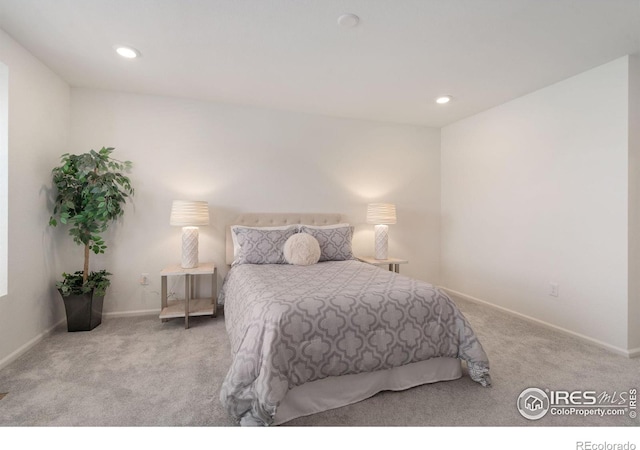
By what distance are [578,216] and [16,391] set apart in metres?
4.43

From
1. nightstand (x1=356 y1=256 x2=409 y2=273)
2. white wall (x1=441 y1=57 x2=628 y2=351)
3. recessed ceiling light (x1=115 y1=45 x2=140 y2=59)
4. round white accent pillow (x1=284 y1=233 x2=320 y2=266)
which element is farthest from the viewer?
nightstand (x1=356 y1=256 x2=409 y2=273)

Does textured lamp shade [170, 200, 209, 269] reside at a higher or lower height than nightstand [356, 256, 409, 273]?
higher

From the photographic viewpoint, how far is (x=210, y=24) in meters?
2.00

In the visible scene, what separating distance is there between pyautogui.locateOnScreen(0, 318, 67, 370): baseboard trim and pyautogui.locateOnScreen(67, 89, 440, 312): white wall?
20.1 inches

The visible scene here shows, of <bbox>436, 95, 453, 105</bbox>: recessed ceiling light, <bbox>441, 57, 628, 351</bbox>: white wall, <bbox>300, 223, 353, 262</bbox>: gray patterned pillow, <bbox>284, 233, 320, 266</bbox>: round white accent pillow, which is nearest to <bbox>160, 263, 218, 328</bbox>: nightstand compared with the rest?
<bbox>284, 233, 320, 266</bbox>: round white accent pillow

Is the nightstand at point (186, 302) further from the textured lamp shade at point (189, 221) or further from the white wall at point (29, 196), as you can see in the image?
the white wall at point (29, 196)

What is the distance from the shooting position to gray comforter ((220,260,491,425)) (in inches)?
59.0

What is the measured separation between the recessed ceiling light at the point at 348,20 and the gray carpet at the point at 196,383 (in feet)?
7.86

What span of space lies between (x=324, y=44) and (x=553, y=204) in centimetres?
→ 261

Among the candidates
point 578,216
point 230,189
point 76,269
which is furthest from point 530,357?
point 76,269

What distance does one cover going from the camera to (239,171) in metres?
3.51

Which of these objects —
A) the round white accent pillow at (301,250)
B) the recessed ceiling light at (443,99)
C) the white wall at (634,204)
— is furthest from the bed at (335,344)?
the recessed ceiling light at (443,99)

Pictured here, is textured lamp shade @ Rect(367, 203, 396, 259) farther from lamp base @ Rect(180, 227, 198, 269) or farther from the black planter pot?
the black planter pot

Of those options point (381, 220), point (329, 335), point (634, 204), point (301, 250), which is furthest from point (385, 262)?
point (634, 204)
